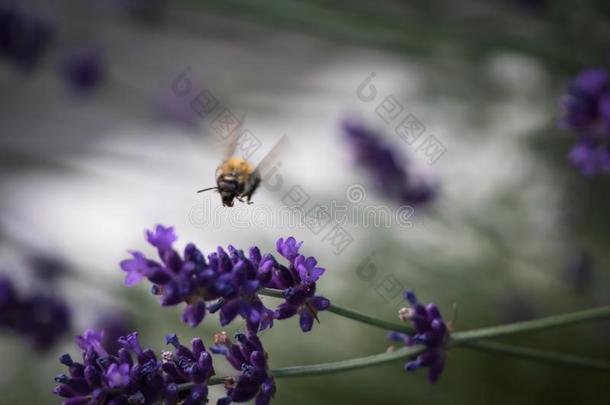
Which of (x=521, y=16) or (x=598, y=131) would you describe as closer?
(x=598, y=131)

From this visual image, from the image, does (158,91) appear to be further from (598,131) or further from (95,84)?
(598,131)

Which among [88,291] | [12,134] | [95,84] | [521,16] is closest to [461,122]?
[521,16]

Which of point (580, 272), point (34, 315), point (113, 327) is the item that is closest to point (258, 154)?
point (113, 327)

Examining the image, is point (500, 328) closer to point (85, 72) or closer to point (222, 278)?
point (222, 278)

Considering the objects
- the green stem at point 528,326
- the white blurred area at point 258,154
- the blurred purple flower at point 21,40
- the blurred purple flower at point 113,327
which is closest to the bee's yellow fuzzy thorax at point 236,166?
the white blurred area at point 258,154

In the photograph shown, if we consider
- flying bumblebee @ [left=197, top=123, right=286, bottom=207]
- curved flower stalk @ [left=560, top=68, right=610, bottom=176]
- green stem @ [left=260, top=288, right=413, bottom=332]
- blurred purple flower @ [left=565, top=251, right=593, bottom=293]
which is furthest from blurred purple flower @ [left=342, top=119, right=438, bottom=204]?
green stem @ [left=260, top=288, right=413, bottom=332]

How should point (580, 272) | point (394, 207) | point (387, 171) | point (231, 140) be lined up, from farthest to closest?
1. point (394, 207)
2. point (387, 171)
3. point (580, 272)
4. point (231, 140)
